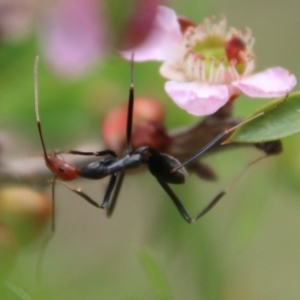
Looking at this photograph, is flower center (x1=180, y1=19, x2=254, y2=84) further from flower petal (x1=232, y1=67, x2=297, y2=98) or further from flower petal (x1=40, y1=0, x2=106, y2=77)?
flower petal (x1=40, y1=0, x2=106, y2=77)

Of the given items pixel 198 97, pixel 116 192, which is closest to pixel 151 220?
pixel 116 192

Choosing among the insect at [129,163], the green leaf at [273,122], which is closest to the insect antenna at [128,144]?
the insect at [129,163]

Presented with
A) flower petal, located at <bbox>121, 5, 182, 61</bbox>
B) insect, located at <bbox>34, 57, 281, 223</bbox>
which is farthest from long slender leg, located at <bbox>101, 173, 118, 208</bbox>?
flower petal, located at <bbox>121, 5, 182, 61</bbox>

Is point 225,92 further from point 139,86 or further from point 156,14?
point 139,86

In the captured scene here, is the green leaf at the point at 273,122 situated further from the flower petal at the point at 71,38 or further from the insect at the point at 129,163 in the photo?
the flower petal at the point at 71,38

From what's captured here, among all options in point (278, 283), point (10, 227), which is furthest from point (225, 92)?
point (278, 283)

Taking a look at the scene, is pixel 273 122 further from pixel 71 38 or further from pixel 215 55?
pixel 71 38
